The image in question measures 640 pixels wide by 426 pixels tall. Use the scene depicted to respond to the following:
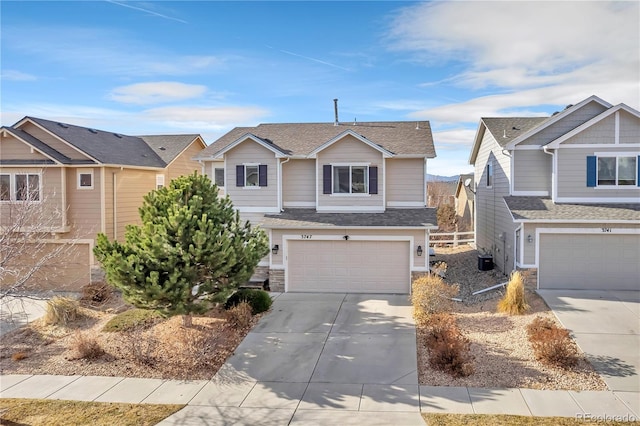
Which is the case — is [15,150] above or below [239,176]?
above

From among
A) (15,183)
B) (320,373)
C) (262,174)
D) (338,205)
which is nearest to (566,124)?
(338,205)

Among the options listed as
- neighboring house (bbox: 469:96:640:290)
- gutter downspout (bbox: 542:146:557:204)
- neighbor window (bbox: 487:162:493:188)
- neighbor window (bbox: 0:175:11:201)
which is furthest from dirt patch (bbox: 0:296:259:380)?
neighbor window (bbox: 487:162:493:188)

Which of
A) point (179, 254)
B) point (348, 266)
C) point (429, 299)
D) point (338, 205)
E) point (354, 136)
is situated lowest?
point (429, 299)

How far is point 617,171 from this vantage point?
56.9 ft

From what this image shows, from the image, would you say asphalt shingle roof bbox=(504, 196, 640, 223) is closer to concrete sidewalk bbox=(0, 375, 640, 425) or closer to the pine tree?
concrete sidewalk bbox=(0, 375, 640, 425)

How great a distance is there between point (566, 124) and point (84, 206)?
20.4 meters

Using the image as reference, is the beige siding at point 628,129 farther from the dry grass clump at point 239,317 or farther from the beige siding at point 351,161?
the dry grass clump at point 239,317

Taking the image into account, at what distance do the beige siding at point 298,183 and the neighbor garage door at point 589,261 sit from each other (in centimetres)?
902

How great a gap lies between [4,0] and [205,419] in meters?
11.8

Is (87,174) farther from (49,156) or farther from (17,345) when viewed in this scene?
(17,345)

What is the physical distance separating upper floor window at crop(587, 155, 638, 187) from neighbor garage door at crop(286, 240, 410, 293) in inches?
297

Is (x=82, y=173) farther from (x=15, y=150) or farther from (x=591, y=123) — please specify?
(x=591, y=123)

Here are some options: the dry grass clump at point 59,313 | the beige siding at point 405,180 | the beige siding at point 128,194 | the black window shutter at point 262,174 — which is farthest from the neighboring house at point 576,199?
the beige siding at point 128,194

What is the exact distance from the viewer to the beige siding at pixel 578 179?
17.4m
